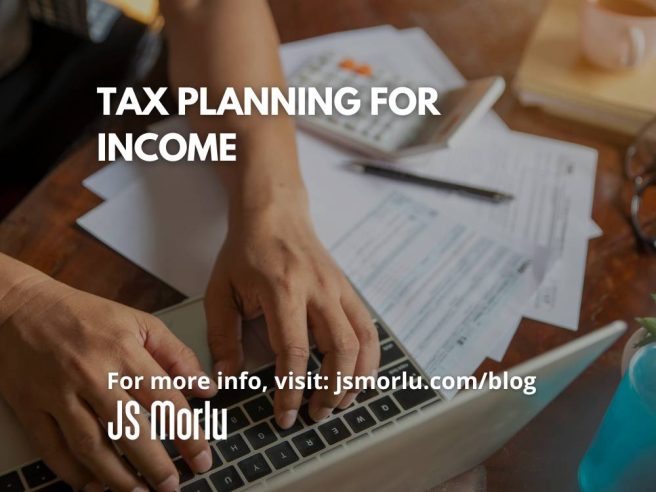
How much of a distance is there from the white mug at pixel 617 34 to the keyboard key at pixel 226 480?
2.19 feet

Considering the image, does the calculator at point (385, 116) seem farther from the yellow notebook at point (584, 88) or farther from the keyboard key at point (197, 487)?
the keyboard key at point (197, 487)

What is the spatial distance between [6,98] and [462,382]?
0.78 m

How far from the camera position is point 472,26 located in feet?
3.42

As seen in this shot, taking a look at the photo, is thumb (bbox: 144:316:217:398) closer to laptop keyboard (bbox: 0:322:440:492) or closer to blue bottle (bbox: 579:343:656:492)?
laptop keyboard (bbox: 0:322:440:492)

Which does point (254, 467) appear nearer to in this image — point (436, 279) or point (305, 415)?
point (305, 415)

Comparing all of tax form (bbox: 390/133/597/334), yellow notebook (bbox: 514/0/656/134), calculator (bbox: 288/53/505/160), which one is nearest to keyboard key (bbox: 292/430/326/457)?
tax form (bbox: 390/133/597/334)

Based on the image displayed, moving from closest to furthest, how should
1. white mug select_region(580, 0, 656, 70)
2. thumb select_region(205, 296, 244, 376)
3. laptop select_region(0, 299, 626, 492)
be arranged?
laptop select_region(0, 299, 626, 492), thumb select_region(205, 296, 244, 376), white mug select_region(580, 0, 656, 70)

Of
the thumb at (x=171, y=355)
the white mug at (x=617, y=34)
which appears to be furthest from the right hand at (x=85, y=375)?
the white mug at (x=617, y=34)

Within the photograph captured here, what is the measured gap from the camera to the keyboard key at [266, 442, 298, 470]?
0.54m

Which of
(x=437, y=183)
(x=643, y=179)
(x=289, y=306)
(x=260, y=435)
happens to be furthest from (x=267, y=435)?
(x=643, y=179)

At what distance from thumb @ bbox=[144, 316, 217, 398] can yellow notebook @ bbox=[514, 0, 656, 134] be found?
56cm

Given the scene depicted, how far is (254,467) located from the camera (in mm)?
534

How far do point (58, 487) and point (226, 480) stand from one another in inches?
4.6

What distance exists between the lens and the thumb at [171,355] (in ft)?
1.86
